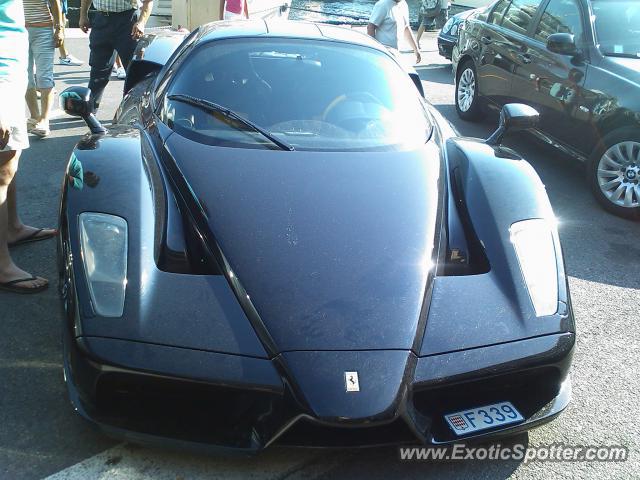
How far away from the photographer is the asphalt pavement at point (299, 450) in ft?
7.24

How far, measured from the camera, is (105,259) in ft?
7.66

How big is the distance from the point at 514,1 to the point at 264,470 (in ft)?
19.6

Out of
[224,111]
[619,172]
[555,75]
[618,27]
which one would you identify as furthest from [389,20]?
[224,111]

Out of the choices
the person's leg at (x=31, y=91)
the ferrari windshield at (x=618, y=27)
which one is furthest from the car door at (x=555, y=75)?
the person's leg at (x=31, y=91)

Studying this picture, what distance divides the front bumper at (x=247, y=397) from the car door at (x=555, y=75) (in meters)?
3.71

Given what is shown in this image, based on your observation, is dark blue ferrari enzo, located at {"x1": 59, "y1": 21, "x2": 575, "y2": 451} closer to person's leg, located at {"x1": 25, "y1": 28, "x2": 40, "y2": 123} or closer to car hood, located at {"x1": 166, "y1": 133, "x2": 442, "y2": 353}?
car hood, located at {"x1": 166, "y1": 133, "x2": 442, "y2": 353}

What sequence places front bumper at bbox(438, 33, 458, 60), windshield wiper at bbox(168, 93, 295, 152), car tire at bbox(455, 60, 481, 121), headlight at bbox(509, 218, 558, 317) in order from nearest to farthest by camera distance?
1. headlight at bbox(509, 218, 558, 317)
2. windshield wiper at bbox(168, 93, 295, 152)
3. car tire at bbox(455, 60, 481, 121)
4. front bumper at bbox(438, 33, 458, 60)

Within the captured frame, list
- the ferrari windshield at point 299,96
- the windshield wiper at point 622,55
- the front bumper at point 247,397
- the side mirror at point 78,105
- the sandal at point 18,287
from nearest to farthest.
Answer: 1. the front bumper at point 247,397
2. the ferrari windshield at point 299,96
3. the sandal at point 18,287
4. the side mirror at point 78,105
5. the windshield wiper at point 622,55

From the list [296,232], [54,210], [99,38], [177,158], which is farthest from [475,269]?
[99,38]

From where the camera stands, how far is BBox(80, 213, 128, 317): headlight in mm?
Answer: 2176

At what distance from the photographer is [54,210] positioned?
14.1 feet

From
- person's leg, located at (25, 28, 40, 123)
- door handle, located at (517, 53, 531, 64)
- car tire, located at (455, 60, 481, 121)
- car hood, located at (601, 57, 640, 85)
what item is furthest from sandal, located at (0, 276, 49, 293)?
car tire, located at (455, 60, 481, 121)

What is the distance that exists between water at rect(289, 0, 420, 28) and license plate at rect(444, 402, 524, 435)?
1408 centimetres

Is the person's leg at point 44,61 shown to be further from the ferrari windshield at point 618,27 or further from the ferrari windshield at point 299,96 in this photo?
the ferrari windshield at point 618,27
